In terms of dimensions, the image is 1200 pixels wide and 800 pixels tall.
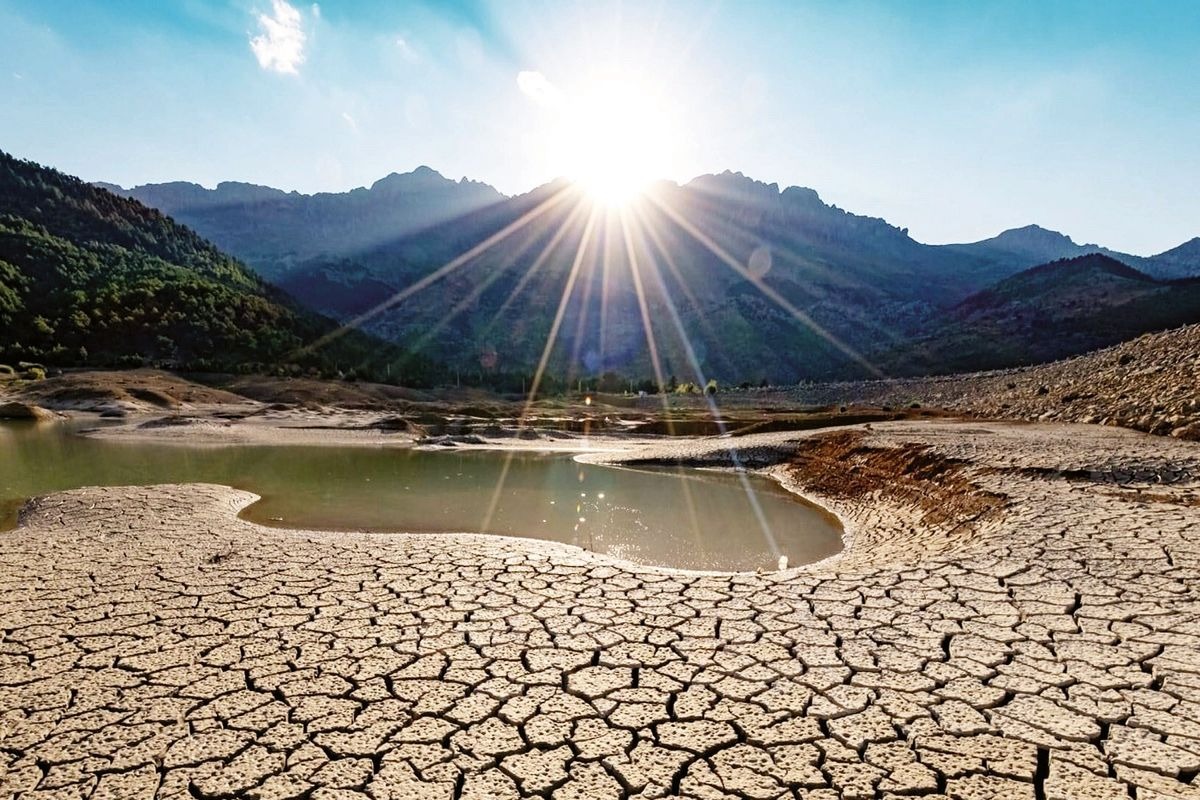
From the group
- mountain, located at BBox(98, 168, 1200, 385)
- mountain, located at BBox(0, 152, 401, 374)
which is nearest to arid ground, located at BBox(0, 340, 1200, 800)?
mountain, located at BBox(0, 152, 401, 374)

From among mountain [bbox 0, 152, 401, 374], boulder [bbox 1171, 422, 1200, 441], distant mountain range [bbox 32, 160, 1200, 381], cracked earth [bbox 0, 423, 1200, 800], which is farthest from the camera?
distant mountain range [bbox 32, 160, 1200, 381]

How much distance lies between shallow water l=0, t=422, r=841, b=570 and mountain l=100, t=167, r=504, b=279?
479 feet

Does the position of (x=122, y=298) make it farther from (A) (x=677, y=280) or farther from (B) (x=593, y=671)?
(A) (x=677, y=280)

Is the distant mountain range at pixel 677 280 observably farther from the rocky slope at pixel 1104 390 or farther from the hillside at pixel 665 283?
the rocky slope at pixel 1104 390

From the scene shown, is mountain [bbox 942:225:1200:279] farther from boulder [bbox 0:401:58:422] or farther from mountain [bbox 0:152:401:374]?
boulder [bbox 0:401:58:422]

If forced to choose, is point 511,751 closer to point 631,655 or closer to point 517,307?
point 631,655

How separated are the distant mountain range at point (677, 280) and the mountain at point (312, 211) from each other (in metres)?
0.73

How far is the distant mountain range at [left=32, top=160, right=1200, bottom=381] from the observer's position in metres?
74.5

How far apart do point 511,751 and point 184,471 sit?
53.6ft

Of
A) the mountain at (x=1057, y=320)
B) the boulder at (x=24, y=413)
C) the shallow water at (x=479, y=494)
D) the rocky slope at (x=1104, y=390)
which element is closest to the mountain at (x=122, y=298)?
the boulder at (x=24, y=413)

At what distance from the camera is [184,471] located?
15.9m

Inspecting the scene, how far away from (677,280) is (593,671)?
123819 mm

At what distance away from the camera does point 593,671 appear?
4.30 m

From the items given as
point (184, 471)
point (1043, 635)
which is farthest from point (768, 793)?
point (184, 471)
